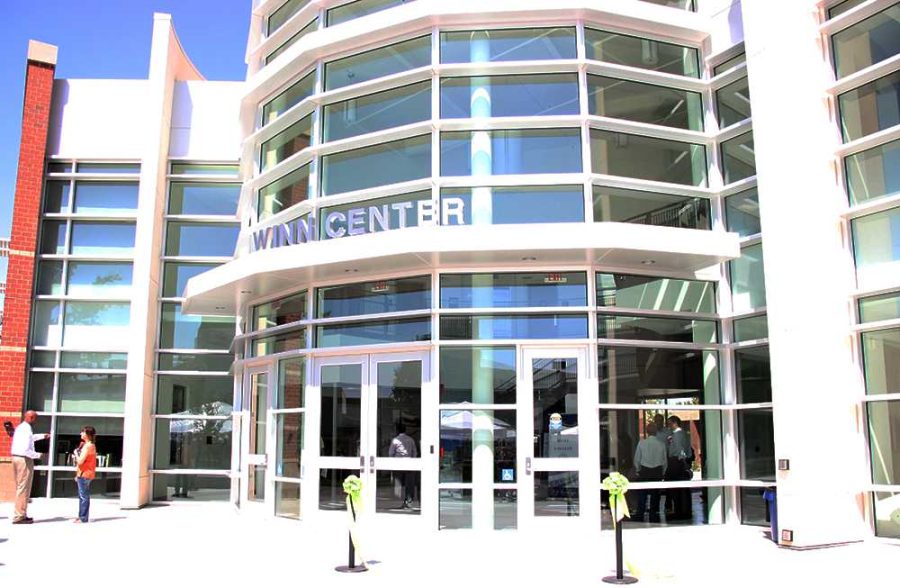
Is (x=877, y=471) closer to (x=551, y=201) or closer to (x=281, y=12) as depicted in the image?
(x=551, y=201)

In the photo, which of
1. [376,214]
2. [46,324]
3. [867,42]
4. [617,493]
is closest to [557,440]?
[617,493]

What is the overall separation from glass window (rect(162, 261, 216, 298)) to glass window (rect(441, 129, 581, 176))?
7.79 m

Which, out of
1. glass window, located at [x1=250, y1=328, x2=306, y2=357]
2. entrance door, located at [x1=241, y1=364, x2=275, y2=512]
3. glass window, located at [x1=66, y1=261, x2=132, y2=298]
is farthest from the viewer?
glass window, located at [x1=66, y1=261, x2=132, y2=298]

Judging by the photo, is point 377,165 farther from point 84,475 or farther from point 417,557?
point 84,475

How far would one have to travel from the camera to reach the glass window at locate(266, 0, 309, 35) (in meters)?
16.4

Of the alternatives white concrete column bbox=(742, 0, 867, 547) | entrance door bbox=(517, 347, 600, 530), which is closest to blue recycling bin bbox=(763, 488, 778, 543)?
white concrete column bbox=(742, 0, 867, 547)

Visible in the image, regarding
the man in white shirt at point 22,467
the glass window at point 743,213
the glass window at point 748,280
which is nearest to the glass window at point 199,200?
the man in white shirt at point 22,467

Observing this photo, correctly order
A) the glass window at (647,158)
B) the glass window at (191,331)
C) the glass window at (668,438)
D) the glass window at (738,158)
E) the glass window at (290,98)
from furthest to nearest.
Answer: the glass window at (191,331), the glass window at (290,98), the glass window at (738,158), the glass window at (647,158), the glass window at (668,438)

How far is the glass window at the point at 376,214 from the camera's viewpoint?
43.3 feet

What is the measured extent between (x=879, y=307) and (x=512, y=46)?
273 inches

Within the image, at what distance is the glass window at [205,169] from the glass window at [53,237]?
282 centimetres

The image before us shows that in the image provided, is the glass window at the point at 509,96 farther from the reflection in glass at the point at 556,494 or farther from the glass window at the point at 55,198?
the glass window at the point at 55,198

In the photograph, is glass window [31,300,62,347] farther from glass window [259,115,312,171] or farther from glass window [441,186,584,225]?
glass window [441,186,584,225]

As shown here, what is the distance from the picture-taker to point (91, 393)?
1862 centimetres
